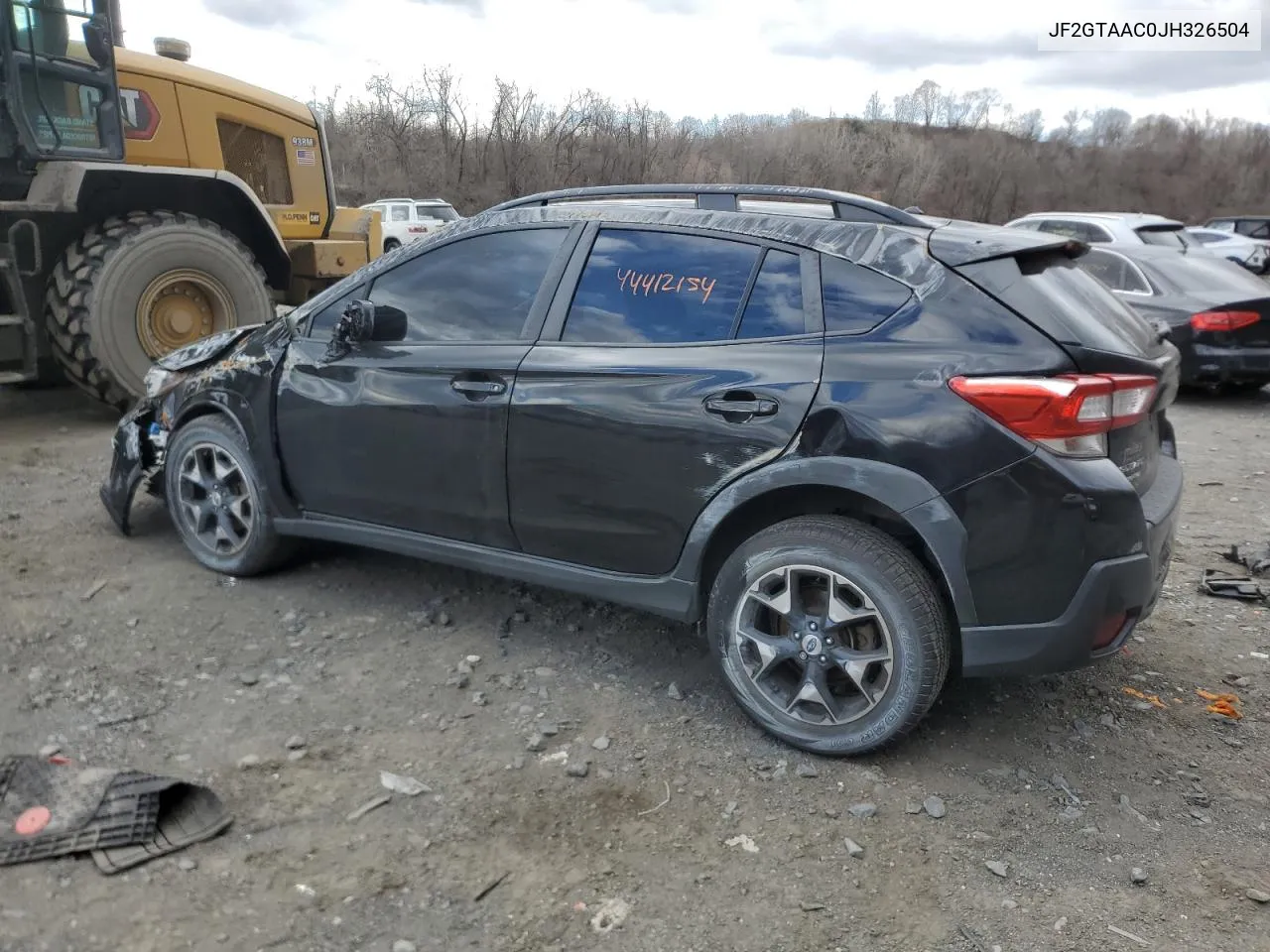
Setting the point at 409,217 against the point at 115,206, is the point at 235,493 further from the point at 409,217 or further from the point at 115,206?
the point at 409,217

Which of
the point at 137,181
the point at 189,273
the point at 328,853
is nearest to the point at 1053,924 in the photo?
the point at 328,853

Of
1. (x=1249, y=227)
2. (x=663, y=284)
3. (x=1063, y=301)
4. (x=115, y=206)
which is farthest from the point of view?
(x=1249, y=227)

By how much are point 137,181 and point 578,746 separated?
6118 millimetres

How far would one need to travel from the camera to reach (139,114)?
7.59 metres

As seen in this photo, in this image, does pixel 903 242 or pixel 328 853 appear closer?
pixel 328 853

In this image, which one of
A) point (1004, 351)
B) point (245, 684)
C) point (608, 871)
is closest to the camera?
point (608, 871)

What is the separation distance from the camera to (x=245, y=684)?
142 inches

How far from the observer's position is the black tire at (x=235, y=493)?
4.34 metres

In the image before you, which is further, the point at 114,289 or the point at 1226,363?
the point at 1226,363

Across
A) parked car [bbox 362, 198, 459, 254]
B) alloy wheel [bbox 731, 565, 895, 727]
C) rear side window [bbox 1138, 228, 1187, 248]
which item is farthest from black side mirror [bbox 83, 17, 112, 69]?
parked car [bbox 362, 198, 459, 254]

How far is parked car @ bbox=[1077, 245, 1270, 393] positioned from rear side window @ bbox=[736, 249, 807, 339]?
6.38 meters

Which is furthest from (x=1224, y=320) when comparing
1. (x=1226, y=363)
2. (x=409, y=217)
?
(x=409, y=217)

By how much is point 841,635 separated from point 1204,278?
769 centimetres

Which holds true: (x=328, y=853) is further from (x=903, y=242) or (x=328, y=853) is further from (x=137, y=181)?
(x=137, y=181)
